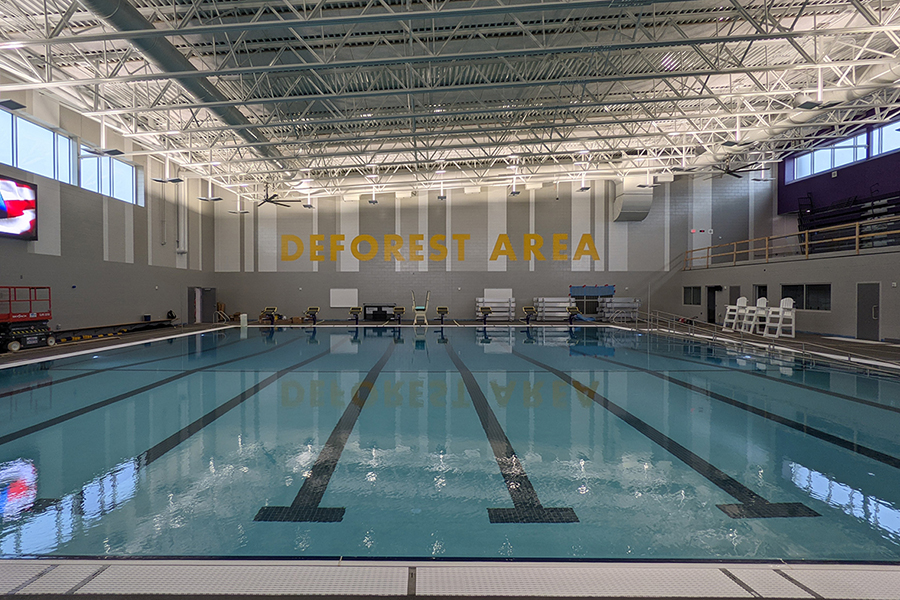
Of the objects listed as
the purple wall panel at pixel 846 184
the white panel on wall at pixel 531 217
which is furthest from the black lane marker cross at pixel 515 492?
the purple wall panel at pixel 846 184

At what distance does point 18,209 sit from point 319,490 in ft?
44.3

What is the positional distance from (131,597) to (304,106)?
14156 mm

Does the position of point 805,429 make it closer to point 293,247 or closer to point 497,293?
point 497,293

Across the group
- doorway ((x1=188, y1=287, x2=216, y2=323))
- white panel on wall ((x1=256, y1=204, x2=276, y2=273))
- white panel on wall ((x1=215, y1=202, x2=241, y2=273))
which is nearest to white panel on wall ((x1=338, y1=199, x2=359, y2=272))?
white panel on wall ((x1=256, y1=204, x2=276, y2=273))

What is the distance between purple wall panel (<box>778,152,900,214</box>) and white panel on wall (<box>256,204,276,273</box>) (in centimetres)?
2390

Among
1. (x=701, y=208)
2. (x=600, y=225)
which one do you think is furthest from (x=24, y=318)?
(x=701, y=208)

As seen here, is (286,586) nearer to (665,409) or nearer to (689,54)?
(665,409)

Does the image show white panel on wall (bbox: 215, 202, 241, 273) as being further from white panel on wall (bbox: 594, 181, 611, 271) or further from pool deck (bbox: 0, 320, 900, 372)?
white panel on wall (bbox: 594, 181, 611, 271)

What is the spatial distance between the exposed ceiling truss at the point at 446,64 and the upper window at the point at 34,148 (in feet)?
2.96

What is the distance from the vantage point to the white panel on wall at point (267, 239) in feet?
70.7

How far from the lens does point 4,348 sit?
34.7 ft

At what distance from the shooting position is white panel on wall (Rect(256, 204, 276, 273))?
2155 cm

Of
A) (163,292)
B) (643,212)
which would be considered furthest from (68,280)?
(643,212)

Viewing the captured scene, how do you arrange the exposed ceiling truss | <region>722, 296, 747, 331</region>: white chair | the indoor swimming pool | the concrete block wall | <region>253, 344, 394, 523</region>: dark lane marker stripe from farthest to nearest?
<region>722, 296, 747, 331</region>: white chair
the concrete block wall
the exposed ceiling truss
<region>253, 344, 394, 523</region>: dark lane marker stripe
the indoor swimming pool
